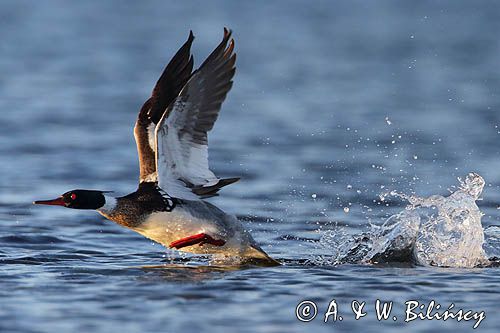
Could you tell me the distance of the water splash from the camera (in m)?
9.20

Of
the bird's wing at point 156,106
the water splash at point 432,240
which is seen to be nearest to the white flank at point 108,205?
the bird's wing at point 156,106

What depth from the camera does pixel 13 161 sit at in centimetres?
1449

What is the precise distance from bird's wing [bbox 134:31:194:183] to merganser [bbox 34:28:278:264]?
0.13 feet

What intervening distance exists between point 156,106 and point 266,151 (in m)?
5.39

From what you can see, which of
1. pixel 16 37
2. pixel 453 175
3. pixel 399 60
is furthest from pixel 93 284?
pixel 16 37

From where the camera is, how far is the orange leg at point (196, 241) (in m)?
9.16

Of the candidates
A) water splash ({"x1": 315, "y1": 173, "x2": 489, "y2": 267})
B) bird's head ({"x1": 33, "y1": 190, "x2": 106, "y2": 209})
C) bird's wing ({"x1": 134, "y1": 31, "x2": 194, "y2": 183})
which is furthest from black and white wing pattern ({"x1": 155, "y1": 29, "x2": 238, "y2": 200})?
water splash ({"x1": 315, "y1": 173, "x2": 489, "y2": 267})

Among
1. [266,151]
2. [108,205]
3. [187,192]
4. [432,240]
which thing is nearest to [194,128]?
[187,192]

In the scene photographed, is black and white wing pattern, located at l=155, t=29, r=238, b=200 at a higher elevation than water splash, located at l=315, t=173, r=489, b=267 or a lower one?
higher

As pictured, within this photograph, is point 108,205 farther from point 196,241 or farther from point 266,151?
point 266,151

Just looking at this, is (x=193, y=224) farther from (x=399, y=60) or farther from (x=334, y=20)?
(x=334, y=20)

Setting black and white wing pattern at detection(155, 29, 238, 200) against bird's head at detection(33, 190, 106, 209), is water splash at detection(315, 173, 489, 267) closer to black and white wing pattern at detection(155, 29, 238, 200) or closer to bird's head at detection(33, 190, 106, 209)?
black and white wing pattern at detection(155, 29, 238, 200)

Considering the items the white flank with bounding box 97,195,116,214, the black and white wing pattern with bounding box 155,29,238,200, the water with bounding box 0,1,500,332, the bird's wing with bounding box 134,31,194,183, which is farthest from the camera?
the bird's wing with bounding box 134,31,194,183

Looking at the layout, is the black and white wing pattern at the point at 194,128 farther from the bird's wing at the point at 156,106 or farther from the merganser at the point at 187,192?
the bird's wing at the point at 156,106
